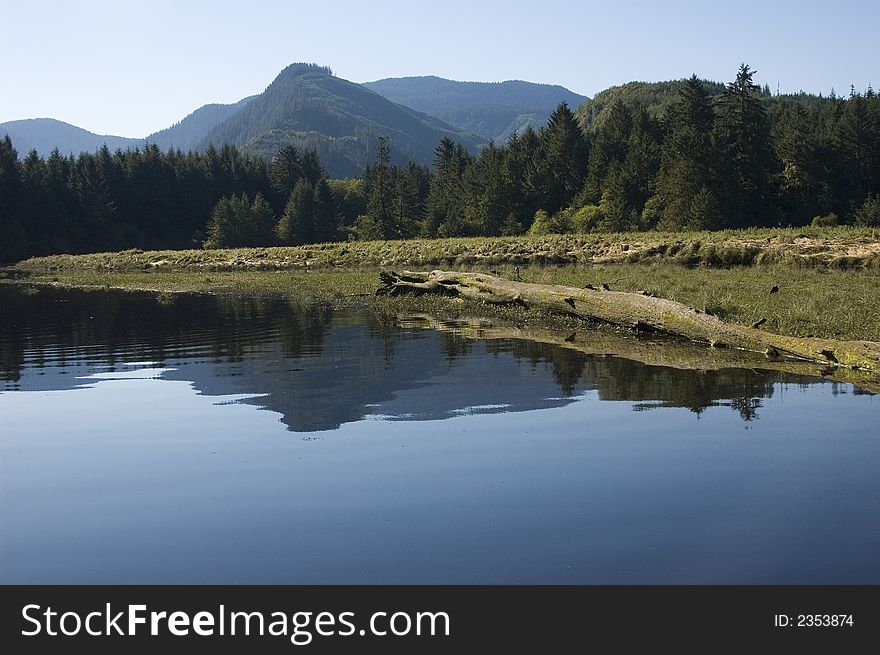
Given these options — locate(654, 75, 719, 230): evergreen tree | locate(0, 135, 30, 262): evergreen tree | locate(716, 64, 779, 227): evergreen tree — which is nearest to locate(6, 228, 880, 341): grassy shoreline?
locate(654, 75, 719, 230): evergreen tree

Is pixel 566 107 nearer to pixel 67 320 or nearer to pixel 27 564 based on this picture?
pixel 67 320

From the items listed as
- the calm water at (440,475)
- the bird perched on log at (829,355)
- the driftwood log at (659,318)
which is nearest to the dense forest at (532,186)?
the driftwood log at (659,318)

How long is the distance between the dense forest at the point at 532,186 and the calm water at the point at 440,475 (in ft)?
200

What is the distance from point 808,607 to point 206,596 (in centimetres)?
496

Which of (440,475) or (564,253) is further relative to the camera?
(564,253)

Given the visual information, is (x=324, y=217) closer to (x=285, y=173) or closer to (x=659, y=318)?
(x=285, y=173)

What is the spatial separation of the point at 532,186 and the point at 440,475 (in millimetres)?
97820

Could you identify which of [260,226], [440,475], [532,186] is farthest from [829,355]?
[260,226]

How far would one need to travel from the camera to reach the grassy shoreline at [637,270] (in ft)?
73.9

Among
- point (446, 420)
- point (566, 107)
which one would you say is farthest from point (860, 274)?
point (566, 107)

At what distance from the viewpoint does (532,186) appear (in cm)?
Answer: 10538

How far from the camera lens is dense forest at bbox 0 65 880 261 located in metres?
78.2

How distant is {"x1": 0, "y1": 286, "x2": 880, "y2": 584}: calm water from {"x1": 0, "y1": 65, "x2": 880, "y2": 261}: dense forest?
6092cm

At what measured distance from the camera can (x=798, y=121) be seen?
309ft
